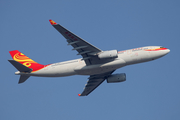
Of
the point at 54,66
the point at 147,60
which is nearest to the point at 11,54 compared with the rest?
the point at 54,66

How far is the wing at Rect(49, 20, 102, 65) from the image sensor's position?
4147cm

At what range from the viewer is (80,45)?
4494 cm

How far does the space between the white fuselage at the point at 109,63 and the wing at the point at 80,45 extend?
6.05ft

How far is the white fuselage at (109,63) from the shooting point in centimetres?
4725

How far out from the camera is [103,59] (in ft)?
153

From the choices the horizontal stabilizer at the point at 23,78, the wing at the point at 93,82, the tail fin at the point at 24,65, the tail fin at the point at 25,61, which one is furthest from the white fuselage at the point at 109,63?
the wing at the point at 93,82

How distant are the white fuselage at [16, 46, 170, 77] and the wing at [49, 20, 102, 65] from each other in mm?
1843

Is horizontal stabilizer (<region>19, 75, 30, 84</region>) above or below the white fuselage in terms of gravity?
Result: below

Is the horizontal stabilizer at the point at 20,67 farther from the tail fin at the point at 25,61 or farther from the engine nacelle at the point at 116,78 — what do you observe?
the engine nacelle at the point at 116,78

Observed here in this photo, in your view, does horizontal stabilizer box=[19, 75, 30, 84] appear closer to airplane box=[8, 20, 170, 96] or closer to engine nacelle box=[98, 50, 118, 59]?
airplane box=[8, 20, 170, 96]

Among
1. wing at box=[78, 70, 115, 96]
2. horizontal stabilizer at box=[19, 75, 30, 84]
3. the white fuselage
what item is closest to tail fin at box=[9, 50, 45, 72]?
horizontal stabilizer at box=[19, 75, 30, 84]

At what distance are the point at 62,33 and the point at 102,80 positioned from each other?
65.5 feet

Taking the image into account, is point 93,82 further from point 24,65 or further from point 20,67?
point 20,67

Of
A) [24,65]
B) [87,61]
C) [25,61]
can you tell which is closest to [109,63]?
[87,61]
